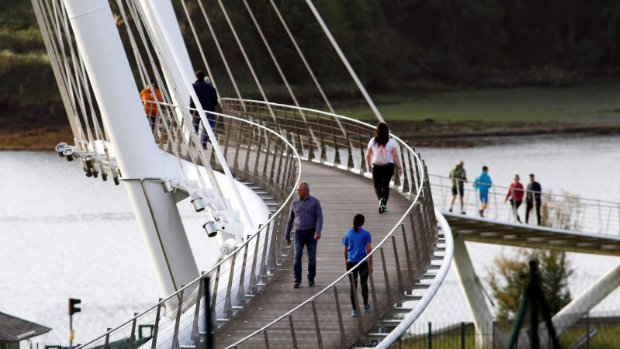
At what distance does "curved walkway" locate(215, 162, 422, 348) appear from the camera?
1313 cm

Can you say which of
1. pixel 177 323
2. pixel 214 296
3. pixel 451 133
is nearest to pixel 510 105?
pixel 451 133

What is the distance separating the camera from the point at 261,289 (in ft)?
49.0

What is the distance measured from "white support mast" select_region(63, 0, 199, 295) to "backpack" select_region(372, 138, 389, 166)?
340 cm

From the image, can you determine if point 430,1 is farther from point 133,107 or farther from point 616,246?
point 133,107

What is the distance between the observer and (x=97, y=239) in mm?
50031

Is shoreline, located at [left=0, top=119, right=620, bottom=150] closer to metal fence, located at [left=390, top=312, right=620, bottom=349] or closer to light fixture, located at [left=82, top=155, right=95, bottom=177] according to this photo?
metal fence, located at [left=390, top=312, right=620, bottom=349]

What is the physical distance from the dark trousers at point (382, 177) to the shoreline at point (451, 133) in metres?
59.0

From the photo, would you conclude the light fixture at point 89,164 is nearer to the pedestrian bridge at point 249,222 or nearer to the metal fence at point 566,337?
the pedestrian bridge at point 249,222

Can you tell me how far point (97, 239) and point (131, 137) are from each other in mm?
30945

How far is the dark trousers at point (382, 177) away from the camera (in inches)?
Answer: 715

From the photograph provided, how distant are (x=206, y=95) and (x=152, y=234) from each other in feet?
13.2

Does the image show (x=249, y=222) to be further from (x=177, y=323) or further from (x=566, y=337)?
(x=566, y=337)

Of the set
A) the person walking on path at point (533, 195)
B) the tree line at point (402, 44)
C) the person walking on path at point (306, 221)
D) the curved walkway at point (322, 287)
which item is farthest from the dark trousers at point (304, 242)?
the tree line at point (402, 44)

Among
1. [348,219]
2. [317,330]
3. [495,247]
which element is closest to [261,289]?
[317,330]
